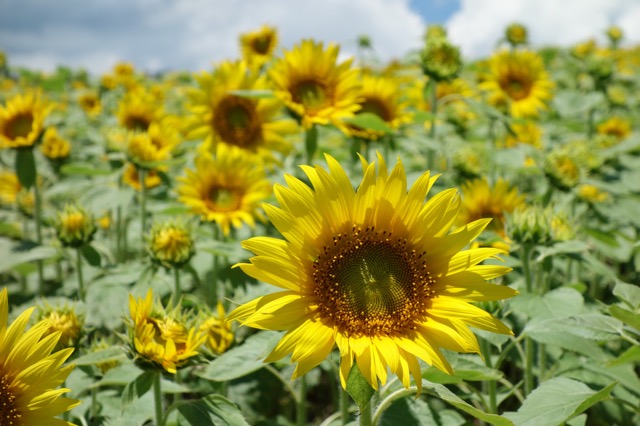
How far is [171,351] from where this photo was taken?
158 centimetres

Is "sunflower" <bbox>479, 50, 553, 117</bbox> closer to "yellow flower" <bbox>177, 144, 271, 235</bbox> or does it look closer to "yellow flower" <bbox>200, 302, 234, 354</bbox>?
"yellow flower" <bbox>177, 144, 271, 235</bbox>

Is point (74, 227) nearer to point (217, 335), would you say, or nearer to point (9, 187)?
point (217, 335)

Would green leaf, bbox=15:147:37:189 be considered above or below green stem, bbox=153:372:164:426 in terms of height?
above

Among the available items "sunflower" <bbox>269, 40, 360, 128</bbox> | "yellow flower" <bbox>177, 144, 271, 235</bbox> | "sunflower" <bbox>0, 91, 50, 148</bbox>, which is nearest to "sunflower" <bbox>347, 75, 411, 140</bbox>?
"sunflower" <bbox>269, 40, 360, 128</bbox>

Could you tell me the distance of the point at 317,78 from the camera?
297 cm

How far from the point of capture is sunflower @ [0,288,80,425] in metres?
1.40

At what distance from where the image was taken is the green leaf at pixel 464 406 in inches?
53.9

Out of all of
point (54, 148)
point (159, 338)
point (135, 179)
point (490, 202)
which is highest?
point (54, 148)

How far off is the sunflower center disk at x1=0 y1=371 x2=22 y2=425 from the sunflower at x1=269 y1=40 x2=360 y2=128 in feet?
6.04

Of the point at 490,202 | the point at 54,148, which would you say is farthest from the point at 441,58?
the point at 54,148

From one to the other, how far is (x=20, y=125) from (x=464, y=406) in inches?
114

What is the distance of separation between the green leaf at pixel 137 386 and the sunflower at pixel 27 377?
0.22m

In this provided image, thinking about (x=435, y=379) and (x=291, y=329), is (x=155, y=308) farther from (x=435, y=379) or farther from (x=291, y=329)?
(x=435, y=379)

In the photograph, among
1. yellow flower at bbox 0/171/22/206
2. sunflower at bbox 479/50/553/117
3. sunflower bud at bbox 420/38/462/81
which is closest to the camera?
sunflower bud at bbox 420/38/462/81
